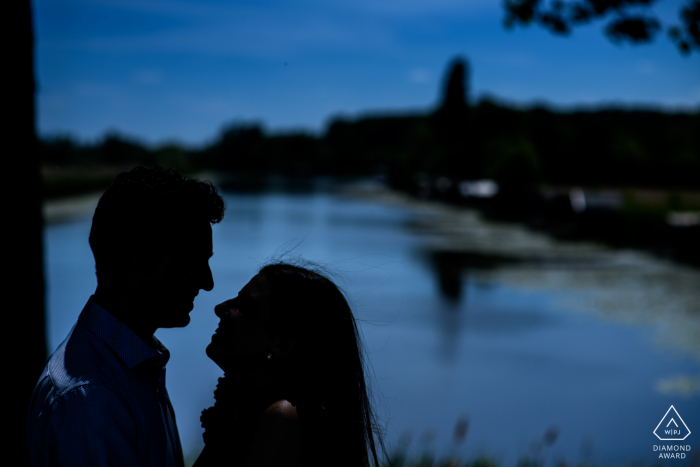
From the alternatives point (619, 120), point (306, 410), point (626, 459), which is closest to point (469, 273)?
point (626, 459)

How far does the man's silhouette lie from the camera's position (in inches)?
58.7

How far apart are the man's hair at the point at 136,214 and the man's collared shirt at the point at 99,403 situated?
0.44ft

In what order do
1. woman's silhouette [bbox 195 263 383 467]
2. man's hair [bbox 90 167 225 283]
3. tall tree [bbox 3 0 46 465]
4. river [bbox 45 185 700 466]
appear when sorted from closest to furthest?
1. man's hair [bbox 90 167 225 283]
2. woman's silhouette [bbox 195 263 383 467]
3. tall tree [bbox 3 0 46 465]
4. river [bbox 45 185 700 466]

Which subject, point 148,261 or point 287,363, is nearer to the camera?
point 148,261

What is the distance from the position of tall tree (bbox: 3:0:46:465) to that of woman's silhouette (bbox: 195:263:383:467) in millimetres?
1976

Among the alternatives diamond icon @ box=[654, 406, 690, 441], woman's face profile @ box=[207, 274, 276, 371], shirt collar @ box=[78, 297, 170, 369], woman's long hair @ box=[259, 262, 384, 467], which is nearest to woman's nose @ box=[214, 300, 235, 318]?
woman's face profile @ box=[207, 274, 276, 371]

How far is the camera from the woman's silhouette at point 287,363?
1750mm

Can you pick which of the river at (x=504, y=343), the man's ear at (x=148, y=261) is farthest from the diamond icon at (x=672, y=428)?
the man's ear at (x=148, y=261)

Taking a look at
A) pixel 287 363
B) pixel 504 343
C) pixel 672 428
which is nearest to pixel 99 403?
pixel 287 363

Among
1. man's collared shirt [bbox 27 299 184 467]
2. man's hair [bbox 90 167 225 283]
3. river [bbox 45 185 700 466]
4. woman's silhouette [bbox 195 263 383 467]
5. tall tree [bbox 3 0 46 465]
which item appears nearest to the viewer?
man's collared shirt [bbox 27 299 184 467]

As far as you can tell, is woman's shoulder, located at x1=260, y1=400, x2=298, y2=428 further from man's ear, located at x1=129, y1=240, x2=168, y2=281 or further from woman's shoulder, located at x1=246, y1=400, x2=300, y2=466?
man's ear, located at x1=129, y1=240, x2=168, y2=281

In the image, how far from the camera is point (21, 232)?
3322mm

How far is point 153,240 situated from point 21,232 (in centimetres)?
206

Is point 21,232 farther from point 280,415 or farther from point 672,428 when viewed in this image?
point 672,428
